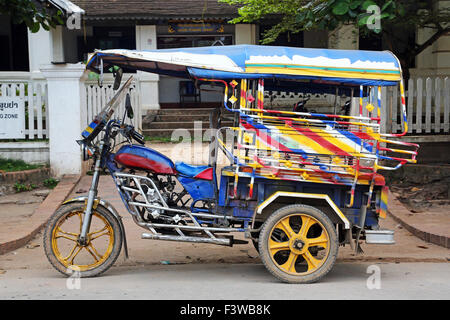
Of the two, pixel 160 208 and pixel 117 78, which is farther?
pixel 117 78

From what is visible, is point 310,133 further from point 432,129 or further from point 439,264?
point 432,129

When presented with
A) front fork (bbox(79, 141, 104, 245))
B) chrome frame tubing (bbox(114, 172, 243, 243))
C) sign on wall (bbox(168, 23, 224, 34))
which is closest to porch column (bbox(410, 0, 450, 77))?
sign on wall (bbox(168, 23, 224, 34))

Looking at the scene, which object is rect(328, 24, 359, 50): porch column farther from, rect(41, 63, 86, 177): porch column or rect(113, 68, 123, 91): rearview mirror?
rect(113, 68, 123, 91): rearview mirror

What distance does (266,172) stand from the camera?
531 cm

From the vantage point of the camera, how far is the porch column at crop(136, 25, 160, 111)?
17.9 metres

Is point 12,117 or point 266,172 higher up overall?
point 12,117

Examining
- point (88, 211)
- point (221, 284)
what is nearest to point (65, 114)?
point (88, 211)

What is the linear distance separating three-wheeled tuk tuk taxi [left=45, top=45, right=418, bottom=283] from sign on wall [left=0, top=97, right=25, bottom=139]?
5.59 meters

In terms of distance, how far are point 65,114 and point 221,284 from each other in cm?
607

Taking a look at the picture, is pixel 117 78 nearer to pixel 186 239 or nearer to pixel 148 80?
pixel 186 239

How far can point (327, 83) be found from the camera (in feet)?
18.9

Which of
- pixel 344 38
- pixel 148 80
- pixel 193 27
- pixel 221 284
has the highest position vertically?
pixel 193 27

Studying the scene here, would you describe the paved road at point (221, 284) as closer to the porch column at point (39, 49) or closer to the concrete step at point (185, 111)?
the concrete step at point (185, 111)

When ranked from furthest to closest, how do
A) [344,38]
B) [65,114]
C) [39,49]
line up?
[39,49]
[344,38]
[65,114]
